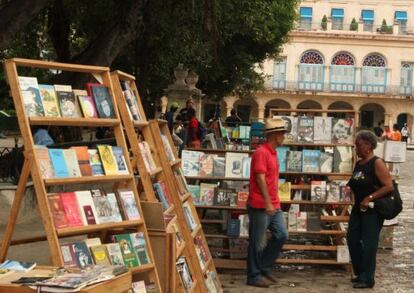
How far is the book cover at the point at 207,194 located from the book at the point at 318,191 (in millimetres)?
1170

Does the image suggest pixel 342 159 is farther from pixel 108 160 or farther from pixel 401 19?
pixel 401 19

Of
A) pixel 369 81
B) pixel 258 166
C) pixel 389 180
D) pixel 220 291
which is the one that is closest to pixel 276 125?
pixel 258 166

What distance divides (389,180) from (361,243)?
0.82 metres

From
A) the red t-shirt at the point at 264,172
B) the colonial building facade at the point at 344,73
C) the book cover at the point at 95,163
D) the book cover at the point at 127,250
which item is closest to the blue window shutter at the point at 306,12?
the colonial building facade at the point at 344,73

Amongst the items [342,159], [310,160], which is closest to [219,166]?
[310,160]

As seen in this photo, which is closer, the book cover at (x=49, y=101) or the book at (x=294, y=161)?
the book cover at (x=49, y=101)

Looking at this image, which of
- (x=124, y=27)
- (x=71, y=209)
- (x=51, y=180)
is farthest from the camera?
(x=124, y=27)

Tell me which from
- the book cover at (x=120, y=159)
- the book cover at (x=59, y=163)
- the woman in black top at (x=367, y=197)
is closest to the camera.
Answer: the book cover at (x=59, y=163)

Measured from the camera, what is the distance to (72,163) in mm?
4691

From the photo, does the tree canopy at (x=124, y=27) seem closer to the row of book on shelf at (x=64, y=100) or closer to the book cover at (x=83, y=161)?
the row of book on shelf at (x=64, y=100)

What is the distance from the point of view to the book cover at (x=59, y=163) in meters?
4.58

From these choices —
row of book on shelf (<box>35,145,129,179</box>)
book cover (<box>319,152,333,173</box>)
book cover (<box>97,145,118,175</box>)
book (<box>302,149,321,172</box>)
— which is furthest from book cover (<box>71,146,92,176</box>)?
book cover (<box>319,152,333,173</box>)

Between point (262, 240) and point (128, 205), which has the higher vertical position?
point (128, 205)

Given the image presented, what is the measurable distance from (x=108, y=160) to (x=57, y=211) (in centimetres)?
65
